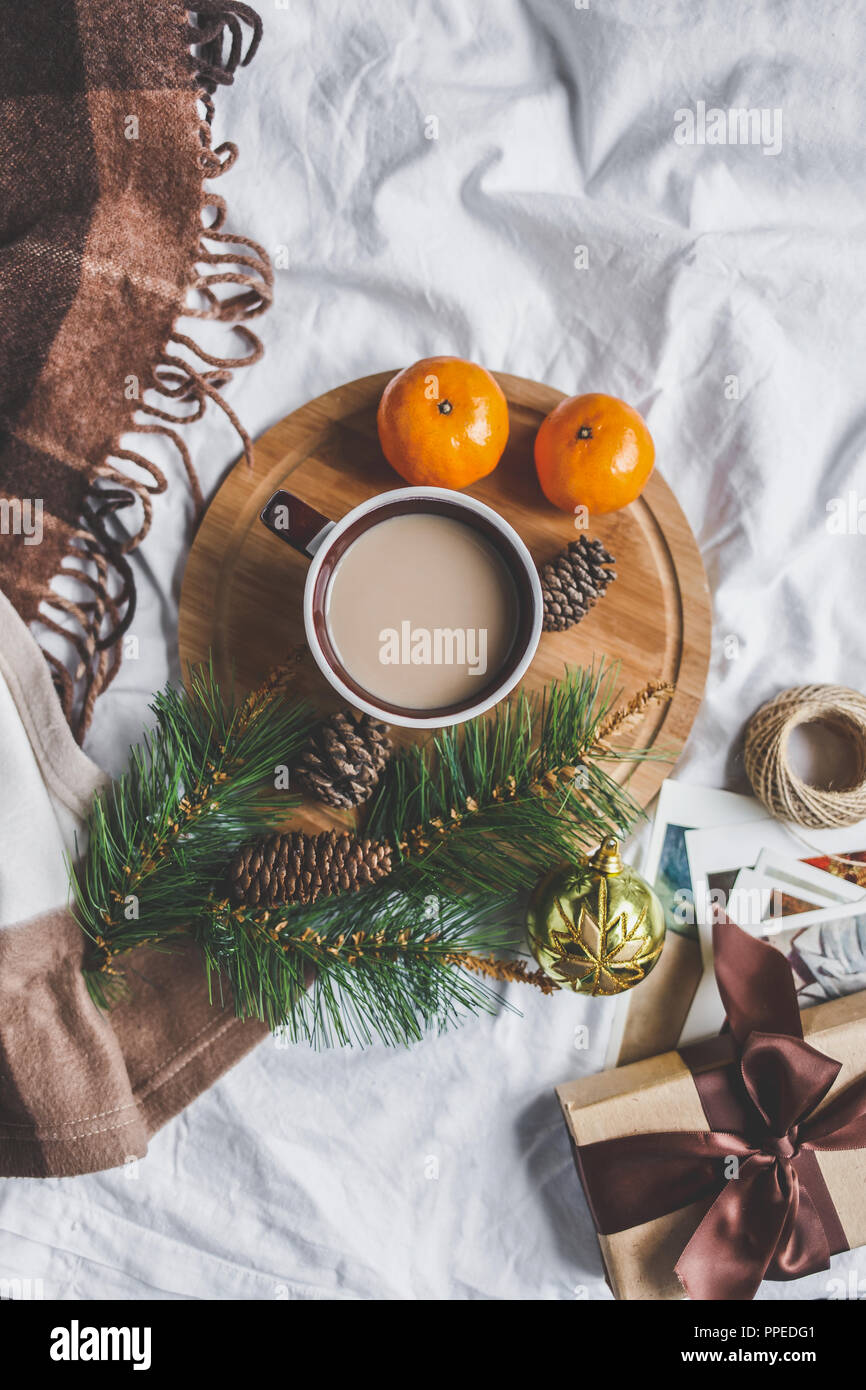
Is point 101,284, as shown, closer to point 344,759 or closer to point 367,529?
point 367,529

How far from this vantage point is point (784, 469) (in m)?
0.92

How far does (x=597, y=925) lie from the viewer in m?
0.78

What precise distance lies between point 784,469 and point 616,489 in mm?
240

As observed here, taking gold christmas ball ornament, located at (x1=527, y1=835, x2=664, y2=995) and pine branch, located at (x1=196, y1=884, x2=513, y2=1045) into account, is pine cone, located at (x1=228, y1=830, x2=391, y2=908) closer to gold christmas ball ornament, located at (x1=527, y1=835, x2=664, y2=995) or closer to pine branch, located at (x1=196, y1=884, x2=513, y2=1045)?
pine branch, located at (x1=196, y1=884, x2=513, y2=1045)

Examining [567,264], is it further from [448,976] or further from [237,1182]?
[237,1182]

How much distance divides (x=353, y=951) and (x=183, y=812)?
7.6 inches

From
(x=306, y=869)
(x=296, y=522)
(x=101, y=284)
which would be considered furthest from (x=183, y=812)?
(x=101, y=284)

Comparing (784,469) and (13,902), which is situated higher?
(784,469)

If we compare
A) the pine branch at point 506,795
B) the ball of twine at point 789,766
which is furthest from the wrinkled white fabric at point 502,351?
the pine branch at point 506,795

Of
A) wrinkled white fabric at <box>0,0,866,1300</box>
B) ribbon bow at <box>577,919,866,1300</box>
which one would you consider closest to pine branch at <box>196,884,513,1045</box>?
wrinkled white fabric at <box>0,0,866,1300</box>

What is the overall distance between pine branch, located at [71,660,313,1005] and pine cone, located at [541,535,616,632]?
24 cm

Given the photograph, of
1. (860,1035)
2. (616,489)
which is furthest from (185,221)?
(860,1035)

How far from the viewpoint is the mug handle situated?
725 mm

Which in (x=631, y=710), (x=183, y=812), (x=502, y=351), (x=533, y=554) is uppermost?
(x=502, y=351)
